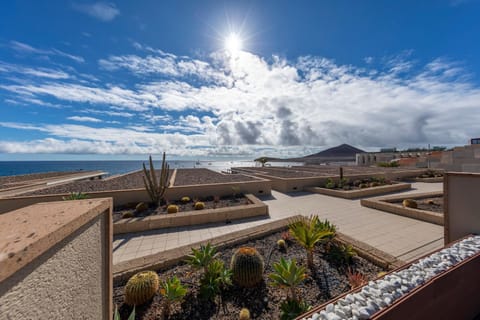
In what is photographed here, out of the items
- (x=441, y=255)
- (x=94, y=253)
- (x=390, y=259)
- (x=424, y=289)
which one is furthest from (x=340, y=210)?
(x=94, y=253)

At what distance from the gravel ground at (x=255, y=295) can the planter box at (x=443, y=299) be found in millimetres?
988

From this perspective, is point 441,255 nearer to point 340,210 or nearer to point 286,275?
point 286,275

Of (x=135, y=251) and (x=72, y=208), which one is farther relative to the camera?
(x=135, y=251)

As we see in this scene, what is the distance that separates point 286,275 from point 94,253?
2.40m

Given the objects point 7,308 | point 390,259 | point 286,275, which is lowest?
point 390,259

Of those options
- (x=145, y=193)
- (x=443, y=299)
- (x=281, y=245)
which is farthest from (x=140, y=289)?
(x=145, y=193)

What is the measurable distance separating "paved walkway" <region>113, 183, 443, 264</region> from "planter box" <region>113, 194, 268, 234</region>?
0.81 feet

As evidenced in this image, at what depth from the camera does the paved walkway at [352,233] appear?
457 centimetres

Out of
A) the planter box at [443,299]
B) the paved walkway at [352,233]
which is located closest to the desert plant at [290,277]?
the planter box at [443,299]

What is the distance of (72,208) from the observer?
1506 mm

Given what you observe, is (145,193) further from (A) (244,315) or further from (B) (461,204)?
(B) (461,204)

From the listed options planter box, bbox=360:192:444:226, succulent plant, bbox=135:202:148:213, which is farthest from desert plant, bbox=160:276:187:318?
planter box, bbox=360:192:444:226

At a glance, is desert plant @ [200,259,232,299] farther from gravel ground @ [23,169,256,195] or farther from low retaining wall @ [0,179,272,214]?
gravel ground @ [23,169,256,195]

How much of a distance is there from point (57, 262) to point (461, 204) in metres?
6.30
